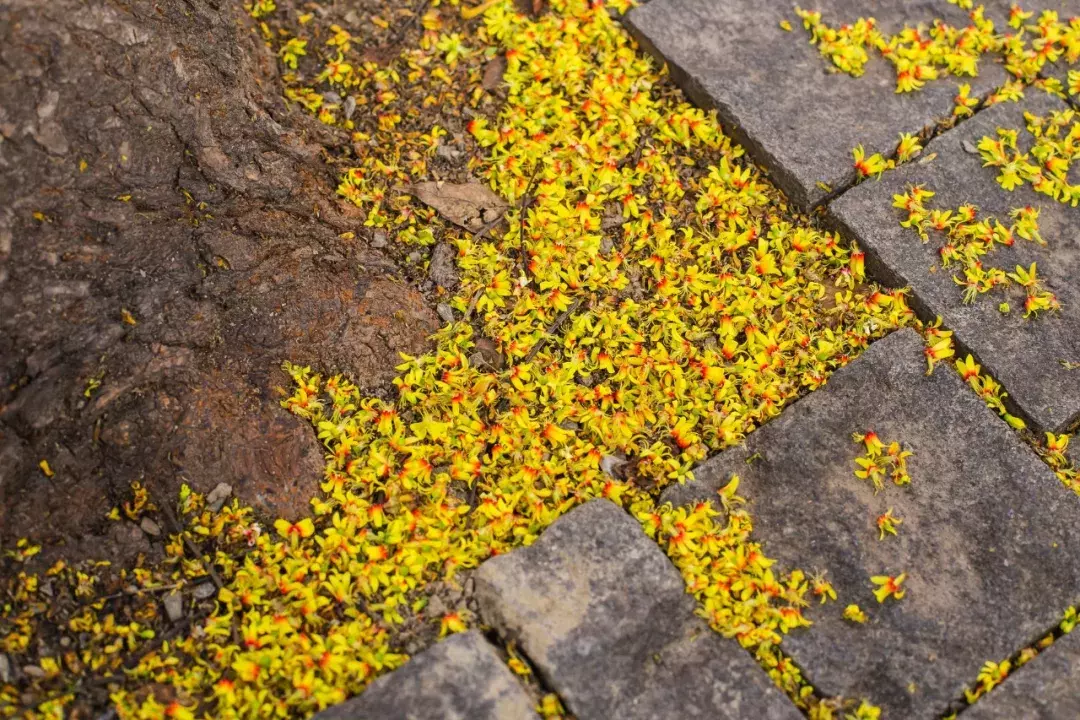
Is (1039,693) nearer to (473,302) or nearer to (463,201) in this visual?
(473,302)

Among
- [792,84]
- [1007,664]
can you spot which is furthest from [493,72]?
[1007,664]

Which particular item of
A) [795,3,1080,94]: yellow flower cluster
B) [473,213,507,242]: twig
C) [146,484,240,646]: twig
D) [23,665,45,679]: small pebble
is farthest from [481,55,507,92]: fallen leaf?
[23,665,45,679]: small pebble

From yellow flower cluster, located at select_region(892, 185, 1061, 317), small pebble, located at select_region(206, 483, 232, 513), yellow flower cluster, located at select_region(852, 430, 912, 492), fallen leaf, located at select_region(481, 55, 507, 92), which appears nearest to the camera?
small pebble, located at select_region(206, 483, 232, 513)

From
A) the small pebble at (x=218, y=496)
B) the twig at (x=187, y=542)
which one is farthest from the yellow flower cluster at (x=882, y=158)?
the twig at (x=187, y=542)

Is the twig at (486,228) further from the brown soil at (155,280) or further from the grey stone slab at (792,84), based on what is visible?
the grey stone slab at (792,84)

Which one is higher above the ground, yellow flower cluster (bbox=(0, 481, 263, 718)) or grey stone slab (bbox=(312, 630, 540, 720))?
grey stone slab (bbox=(312, 630, 540, 720))

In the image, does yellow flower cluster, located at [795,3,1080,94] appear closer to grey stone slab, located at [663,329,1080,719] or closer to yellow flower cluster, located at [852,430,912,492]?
grey stone slab, located at [663,329,1080,719]

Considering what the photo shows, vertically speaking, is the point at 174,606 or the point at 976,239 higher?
the point at 976,239
